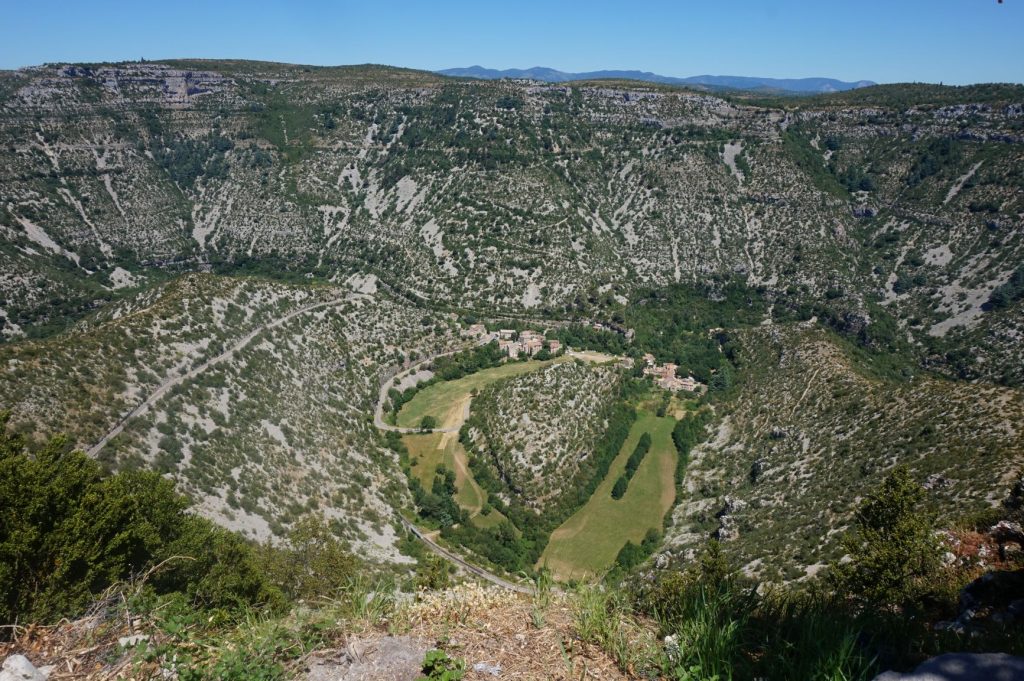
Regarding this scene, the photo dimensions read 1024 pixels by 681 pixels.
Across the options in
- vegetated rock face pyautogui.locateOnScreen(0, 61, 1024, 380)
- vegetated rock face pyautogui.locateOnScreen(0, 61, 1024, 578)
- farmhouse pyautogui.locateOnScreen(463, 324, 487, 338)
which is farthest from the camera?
vegetated rock face pyautogui.locateOnScreen(0, 61, 1024, 380)

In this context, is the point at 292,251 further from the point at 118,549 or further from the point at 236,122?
the point at 118,549

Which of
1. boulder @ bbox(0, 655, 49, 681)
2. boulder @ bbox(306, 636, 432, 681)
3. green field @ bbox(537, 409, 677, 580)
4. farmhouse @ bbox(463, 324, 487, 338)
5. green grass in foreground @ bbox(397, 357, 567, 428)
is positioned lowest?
green field @ bbox(537, 409, 677, 580)

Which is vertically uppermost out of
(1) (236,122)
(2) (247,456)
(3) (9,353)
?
(1) (236,122)

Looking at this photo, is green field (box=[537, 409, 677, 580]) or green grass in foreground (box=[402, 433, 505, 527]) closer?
green field (box=[537, 409, 677, 580])

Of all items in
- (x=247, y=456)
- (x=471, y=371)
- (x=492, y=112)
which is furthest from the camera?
(x=492, y=112)

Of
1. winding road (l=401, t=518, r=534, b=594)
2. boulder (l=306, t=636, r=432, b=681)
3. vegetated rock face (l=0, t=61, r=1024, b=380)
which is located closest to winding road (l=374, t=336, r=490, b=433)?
vegetated rock face (l=0, t=61, r=1024, b=380)

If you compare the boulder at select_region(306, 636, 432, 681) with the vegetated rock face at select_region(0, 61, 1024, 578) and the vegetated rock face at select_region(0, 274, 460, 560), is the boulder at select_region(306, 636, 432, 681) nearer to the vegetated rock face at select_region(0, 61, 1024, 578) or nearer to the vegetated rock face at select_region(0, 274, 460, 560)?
the vegetated rock face at select_region(0, 61, 1024, 578)

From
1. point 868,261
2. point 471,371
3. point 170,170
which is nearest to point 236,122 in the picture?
point 170,170
